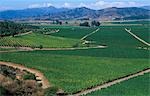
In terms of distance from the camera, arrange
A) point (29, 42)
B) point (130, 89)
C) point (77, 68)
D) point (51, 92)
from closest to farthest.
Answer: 1. point (51, 92)
2. point (130, 89)
3. point (77, 68)
4. point (29, 42)

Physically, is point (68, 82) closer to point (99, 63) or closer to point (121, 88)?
point (121, 88)

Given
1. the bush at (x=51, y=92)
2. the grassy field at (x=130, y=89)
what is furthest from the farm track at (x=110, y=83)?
the bush at (x=51, y=92)

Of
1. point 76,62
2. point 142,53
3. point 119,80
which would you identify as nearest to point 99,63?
point 76,62

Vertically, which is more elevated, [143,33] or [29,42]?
[29,42]

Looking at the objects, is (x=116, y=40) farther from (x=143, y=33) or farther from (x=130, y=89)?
(x=130, y=89)

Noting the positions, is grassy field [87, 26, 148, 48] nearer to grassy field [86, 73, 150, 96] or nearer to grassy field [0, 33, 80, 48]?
grassy field [0, 33, 80, 48]

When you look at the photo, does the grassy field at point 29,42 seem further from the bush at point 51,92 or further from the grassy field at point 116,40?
the bush at point 51,92

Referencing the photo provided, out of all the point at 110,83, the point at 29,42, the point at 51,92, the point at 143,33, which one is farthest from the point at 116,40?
the point at 51,92
